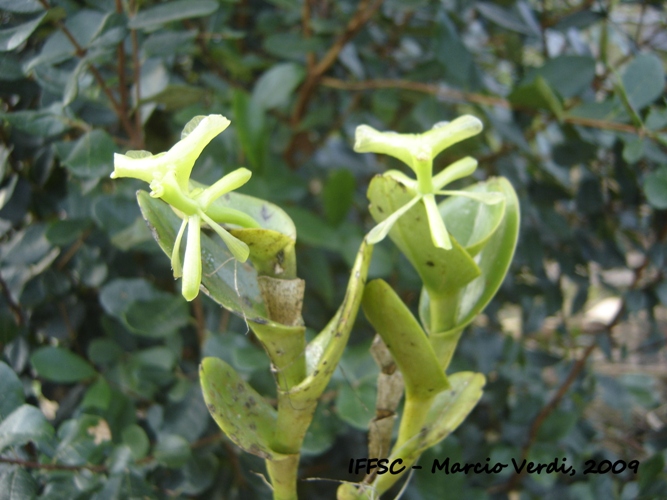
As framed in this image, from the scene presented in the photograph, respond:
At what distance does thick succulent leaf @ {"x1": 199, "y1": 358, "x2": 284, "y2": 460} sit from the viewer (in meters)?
0.33

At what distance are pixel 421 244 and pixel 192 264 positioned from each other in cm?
13

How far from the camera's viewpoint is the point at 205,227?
0.33m

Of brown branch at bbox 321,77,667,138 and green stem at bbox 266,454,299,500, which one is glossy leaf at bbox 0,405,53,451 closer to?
green stem at bbox 266,454,299,500

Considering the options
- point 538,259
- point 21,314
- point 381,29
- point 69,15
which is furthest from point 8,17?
point 538,259

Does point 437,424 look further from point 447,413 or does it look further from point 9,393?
point 9,393

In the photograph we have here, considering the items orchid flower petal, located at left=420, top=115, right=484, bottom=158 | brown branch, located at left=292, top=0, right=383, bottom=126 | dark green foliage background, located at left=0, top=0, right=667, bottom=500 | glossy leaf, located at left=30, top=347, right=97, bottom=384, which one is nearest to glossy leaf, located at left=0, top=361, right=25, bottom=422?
dark green foliage background, located at left=0, top=0, right=667, bottom=500

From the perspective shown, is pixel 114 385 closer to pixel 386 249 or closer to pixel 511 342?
pixel 386 249

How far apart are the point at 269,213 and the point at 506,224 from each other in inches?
6.1

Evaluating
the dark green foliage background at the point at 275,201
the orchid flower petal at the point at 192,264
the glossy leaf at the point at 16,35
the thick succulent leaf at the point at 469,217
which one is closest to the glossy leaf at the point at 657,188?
the dark green foliage background at the point at 275,201

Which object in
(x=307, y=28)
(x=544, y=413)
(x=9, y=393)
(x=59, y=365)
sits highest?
(x=307, y=28)

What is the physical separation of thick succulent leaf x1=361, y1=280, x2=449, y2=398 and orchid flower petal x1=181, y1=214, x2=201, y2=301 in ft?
0.34

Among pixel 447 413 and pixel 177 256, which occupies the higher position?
pixel 177 256

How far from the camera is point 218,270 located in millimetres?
333

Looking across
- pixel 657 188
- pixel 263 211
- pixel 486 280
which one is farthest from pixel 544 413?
pixel 263 211
